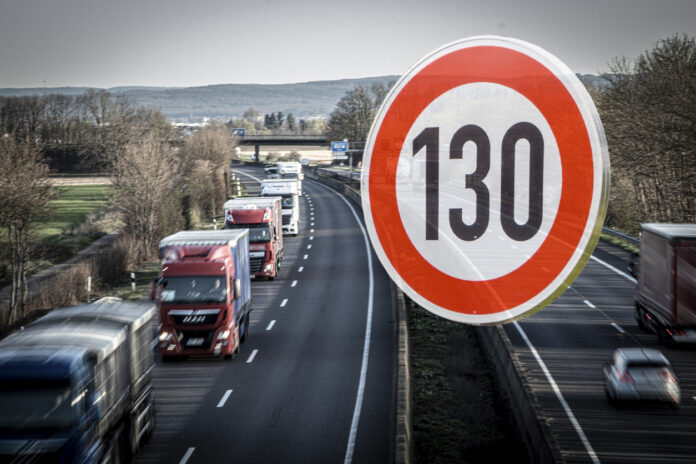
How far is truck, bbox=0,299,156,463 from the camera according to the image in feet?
36.7

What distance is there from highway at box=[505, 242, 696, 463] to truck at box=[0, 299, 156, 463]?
9.55 meters

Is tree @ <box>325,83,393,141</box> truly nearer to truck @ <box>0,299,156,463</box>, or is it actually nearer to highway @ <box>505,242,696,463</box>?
highway @ <box>505,242,696,463</box>

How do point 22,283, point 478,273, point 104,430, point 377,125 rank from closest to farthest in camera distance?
point 377,125
point 104,430
point 22,283
point 478,273

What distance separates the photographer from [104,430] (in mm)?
12883

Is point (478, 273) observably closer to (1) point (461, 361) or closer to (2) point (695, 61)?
(1) point (461, 361)

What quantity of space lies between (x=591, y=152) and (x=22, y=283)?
29325 mm

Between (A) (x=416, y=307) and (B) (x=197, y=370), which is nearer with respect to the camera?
(B) (x=197, y=370)

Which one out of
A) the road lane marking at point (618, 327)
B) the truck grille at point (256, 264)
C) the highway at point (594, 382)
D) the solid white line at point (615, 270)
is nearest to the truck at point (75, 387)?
the highway at point (594, 382)

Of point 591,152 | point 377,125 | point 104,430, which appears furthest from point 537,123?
point 104,430

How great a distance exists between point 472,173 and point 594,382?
618 inches

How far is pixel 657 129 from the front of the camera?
137 feet

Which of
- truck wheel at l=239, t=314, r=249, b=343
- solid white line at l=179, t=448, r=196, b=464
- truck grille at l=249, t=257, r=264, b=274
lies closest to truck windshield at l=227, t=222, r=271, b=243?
truck grille at l=249, t=257, r=264, b=274

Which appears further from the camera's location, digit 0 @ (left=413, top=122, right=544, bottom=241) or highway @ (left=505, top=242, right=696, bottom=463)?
highway @ (left=505, top=242, right=696, bottom=463)

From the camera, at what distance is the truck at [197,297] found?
2181 centimetres
